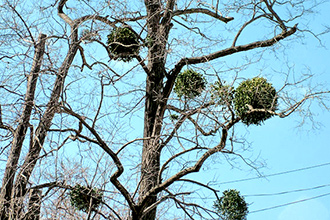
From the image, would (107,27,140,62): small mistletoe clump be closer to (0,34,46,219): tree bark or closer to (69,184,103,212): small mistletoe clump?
Answer: (0,34,46,219): tree bark

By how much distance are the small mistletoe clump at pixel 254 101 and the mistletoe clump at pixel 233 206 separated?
38.3 inches

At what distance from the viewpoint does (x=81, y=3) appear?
22.5ft

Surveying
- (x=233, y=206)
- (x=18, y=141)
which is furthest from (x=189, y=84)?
(x=18, y=141)

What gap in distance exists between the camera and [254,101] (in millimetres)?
5441

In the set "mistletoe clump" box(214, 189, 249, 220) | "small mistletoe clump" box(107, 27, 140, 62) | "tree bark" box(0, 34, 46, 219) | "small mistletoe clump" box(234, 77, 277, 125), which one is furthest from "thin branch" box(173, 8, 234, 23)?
"mistletoe clump" box(214, 189, 249, 220)

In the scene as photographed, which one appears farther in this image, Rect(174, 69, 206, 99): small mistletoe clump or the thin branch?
the thin branch

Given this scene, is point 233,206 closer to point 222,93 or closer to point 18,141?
point 222,93

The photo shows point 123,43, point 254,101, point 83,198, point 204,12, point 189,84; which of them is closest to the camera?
point 254,101

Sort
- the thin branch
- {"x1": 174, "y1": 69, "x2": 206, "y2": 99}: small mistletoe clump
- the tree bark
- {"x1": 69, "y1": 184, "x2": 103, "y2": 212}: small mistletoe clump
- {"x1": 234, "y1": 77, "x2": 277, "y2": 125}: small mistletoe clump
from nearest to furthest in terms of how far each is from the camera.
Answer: {"x1": 234, "y1": 77, "x2": 277, "y2": 125}: small mistletoe clump, {"x1": 69, "y1": 184, "x2": 103, "y2": 212}: small mistletoe clump, {"x1": 174, "y1": 69, "x2": 206, "y2": 99}: small mistletoe clump, the tree bark, the thin branch

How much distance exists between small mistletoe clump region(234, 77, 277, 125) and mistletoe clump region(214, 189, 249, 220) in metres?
0.97

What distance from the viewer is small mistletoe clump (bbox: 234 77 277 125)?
17.7 feet

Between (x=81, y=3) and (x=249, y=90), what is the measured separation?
308 cm

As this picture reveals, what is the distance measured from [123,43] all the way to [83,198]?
2303mm

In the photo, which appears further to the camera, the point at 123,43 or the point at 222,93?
the point at 123,43
